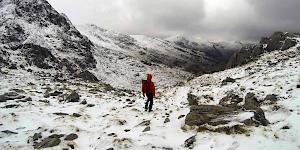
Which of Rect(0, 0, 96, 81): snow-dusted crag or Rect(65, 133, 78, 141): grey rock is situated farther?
Rect(0, 0, 96, 81): snow-dusted crag

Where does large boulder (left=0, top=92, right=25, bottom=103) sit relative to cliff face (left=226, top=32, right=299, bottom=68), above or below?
below

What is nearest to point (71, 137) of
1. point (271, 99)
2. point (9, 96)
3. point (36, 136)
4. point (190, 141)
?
point (36, 136)

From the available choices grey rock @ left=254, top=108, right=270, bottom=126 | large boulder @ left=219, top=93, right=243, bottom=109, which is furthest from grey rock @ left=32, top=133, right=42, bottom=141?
large boulder @ left=219, top=93, right=243, bottom=109

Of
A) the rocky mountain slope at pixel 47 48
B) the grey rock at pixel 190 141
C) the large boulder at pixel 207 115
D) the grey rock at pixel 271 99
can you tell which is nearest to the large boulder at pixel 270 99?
the grey rock at pixel 271 99

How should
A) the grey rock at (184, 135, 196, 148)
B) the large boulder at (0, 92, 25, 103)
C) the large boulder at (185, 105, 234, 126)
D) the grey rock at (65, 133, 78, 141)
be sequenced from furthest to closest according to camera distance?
the large boulder at (0, 92, 25, 103)
the grey rock at (65, 133, 78, 141)
the large boulder at (185, 105, 234, 126)
the grey rock at (184, 135, 196, 148)

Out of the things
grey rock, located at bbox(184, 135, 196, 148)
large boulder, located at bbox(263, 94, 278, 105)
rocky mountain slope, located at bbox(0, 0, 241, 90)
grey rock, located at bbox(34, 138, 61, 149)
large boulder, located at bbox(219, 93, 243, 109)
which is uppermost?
rocky mountain slope, located at bbox(0, 0, 241, 90)

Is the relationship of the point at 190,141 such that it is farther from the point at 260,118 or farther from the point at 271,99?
the point at 271,99

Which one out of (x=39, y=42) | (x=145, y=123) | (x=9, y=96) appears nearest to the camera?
(x=145, y=123)

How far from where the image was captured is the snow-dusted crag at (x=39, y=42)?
47.5 metres

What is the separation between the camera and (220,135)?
1312 cm

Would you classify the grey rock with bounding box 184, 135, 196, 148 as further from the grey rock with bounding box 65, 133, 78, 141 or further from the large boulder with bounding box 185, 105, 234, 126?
the grey rock with bounding box 65, 133, 78, 141

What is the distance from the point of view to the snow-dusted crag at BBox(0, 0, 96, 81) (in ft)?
156

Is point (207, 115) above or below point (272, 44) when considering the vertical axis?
below

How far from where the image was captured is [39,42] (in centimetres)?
5591
